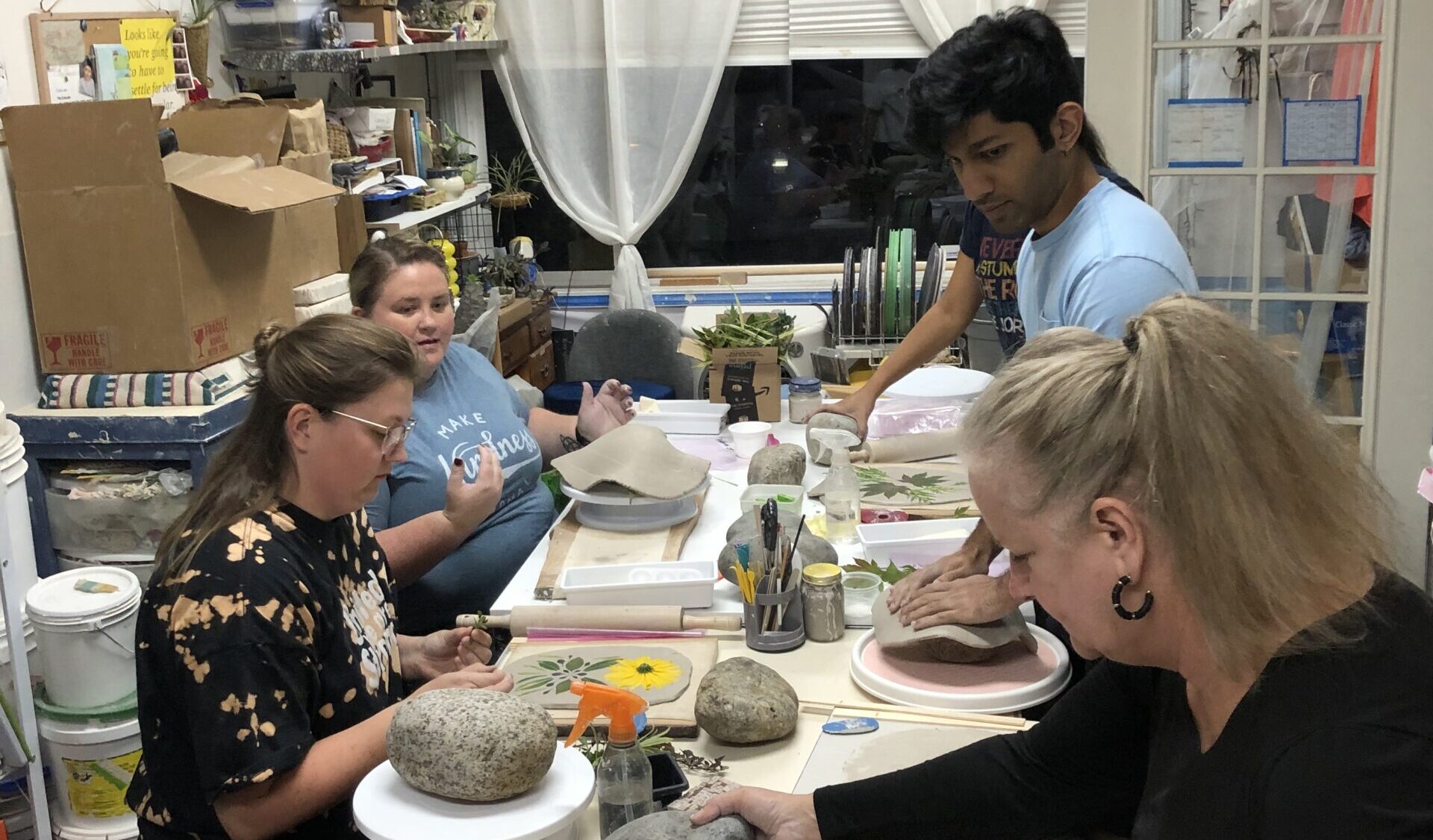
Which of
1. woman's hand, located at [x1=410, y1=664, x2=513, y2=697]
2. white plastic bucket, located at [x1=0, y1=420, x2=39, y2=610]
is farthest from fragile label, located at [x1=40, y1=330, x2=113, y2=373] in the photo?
woman's hand, located at [x1=410, y1=664, x2=513, y2=697]

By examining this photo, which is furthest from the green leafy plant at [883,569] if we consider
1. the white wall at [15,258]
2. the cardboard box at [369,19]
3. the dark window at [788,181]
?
the dark window at [788,181]

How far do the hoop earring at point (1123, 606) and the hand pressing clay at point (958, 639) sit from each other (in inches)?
25.9

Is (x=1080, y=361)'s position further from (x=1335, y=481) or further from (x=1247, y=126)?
(x=1247, y=126)

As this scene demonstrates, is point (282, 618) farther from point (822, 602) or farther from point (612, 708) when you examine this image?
point (822, 602)

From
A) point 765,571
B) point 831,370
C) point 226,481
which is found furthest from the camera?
point 831,370

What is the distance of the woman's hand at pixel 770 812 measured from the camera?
1.38m

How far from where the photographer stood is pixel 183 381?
110 inches

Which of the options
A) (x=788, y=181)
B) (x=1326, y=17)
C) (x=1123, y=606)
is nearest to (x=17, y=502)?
(x=1123, y=606)

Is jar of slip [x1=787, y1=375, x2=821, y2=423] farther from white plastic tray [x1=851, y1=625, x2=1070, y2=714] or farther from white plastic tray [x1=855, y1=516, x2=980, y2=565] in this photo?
white plastic tray [x1=851, y1=625, x2=1070, y2=714]

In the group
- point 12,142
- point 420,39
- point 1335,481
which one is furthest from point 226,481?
point 420,39

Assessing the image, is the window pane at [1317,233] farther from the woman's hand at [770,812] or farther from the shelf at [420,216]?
the shelf at [420,216]

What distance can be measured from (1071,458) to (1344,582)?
244 mm

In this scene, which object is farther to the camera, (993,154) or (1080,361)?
(993,154)

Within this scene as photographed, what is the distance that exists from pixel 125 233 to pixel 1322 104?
2.82 m
